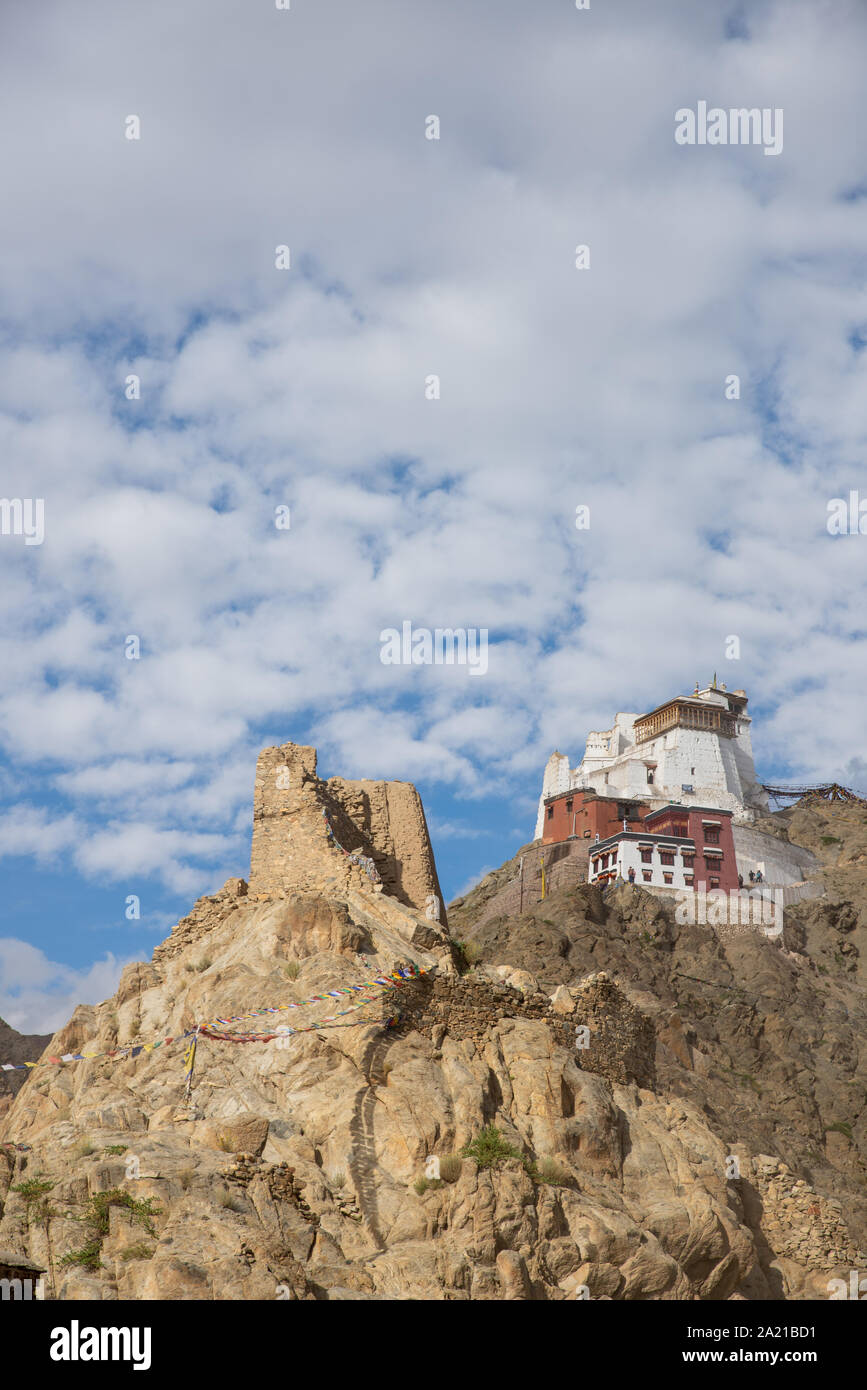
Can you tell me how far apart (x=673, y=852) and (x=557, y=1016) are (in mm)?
66398

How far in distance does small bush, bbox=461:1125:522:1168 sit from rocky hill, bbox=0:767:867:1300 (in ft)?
0.16

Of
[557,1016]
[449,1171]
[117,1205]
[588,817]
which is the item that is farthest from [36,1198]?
[588,817]

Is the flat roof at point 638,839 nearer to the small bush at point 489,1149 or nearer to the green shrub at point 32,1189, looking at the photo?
the small bush at point 489,1149

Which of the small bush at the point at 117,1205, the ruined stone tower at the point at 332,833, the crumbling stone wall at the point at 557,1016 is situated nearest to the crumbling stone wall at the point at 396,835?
the ruined stone tower at the point at 332,833

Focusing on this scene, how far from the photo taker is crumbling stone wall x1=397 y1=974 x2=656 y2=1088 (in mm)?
25859

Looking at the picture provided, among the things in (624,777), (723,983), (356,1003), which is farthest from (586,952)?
(356,1003)

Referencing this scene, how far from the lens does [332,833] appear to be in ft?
103

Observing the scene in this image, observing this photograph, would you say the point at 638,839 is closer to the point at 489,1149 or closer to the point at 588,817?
the point at 588,817

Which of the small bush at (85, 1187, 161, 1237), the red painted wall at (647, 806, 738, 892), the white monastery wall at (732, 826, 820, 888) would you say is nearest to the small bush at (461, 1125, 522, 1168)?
the small bush at (85, 1187, 161, 1237)

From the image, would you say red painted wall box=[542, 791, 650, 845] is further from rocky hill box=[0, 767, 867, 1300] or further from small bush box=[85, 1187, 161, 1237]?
small bush box=[85, 1187, 161, 1237]

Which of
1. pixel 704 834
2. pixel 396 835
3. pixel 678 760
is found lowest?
pixel 396 835

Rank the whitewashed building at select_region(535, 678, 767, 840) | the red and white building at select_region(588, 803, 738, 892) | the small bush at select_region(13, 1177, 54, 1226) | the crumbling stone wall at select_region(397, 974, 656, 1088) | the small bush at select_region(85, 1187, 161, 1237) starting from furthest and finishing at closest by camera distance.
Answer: the whitewashed building at select_region(535, 678, 767, 840) → the red and white building at select_region(588, 803, 738, 892) → the crumbling stone wall at select_region(397, 974, 656, 1088) → the small bush at select_region(13, 1177, 54, 1226) → the small bush at select_region(85, 1187, 161, 1237)
